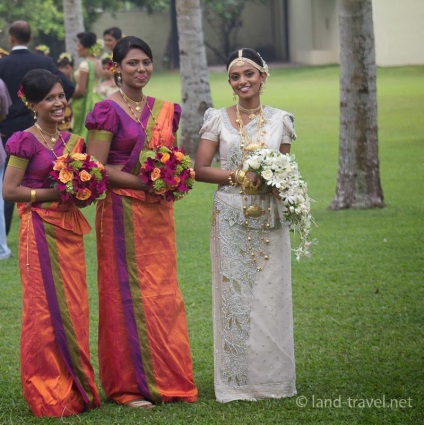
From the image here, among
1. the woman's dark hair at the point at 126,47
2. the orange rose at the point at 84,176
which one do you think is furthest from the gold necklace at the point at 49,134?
the woman's dark hair at the point at 126,47

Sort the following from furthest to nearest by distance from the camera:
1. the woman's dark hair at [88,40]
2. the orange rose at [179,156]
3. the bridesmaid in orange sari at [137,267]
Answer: the woman's dark hair at [88,40] → the bridesmaid in orange sari at [137,267] → the orange rose at [179,156]

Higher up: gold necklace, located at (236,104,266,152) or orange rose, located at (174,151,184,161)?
gold necklace, located at (236,104,266,152)

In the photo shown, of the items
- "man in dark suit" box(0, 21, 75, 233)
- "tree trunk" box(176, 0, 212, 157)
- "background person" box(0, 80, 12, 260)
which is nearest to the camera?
"background person" box(0, 80, 12, 260)

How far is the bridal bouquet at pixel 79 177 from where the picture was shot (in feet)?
18.7

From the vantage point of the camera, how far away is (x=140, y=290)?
612cm

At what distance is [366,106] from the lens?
12586 millimetres

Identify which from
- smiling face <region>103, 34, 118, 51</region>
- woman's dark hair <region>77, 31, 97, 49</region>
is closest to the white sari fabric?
woman's dark hair <region>77, 31, 97, 49</region>

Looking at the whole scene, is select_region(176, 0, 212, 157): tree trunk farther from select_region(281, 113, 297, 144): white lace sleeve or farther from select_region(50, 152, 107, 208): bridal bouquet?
select_region(50, 152, 107, 208): bridal bouquet

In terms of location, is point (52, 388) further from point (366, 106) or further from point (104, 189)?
point (366, 106)

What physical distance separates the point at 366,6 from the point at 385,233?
2.91 metres

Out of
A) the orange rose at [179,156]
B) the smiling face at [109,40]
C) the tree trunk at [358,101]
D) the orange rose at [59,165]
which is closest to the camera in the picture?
the orange rose at [59,165]

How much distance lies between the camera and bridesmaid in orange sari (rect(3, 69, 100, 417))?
5.94 m

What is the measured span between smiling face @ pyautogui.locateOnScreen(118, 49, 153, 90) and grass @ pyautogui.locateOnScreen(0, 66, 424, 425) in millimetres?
1957

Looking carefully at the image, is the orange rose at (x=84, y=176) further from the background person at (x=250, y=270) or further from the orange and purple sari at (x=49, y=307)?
the background person at (x=250, y=270)
